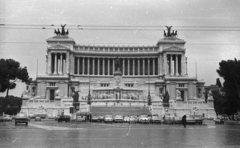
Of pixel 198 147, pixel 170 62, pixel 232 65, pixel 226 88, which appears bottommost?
pixel 198 147

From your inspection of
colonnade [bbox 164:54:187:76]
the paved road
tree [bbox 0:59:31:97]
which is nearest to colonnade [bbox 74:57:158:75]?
colonnade [bbox 164:54:187:76]

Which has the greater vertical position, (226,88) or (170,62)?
(170,62)

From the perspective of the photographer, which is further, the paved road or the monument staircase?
the monument staircase

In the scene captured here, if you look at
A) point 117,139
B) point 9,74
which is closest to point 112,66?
point 9,74

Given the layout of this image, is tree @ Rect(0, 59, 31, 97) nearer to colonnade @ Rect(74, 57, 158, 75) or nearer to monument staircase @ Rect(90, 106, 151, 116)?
monument staircase @ Rect(90, 106, 151, 116)

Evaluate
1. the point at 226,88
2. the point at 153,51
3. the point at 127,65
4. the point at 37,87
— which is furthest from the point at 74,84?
the point at 226,88

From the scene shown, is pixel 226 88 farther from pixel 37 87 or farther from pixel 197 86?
pixel 37 87

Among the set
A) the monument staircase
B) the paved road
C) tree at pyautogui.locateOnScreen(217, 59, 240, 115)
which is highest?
tree at pyautogui.locateOnScreen(217, 59, 240, 115)
